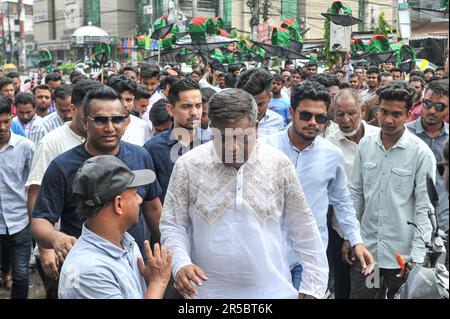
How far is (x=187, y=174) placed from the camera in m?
2.96

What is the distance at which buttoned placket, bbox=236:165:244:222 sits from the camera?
285cm

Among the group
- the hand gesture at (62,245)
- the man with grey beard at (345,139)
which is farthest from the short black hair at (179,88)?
the hand gesture at (62,245)

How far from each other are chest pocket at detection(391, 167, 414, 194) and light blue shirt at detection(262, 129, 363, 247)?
0.44 metres

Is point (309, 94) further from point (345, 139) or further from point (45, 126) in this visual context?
point (45, 126)

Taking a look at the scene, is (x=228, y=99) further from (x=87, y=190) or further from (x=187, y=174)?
(x=87, y=190)

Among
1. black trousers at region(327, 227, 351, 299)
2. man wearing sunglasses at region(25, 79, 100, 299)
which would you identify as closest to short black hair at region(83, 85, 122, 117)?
man wearing sunglasses at region(25, 79, 100, 299)

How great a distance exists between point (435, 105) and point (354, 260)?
1.36 metres

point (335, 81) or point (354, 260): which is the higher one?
point (335, 81)

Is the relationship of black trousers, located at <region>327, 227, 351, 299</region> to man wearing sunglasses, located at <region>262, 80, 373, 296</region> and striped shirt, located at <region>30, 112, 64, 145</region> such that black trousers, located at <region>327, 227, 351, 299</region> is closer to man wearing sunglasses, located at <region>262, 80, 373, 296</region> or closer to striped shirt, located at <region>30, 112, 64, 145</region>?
man wearing sunglasses, located at <region>262, 80, 373, 296</region>

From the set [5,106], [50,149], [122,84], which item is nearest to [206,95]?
[122,84]

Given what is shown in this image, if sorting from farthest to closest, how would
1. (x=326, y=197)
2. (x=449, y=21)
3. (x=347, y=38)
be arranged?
(x=347, y=38) → (x=326, y=197) → (x=449, y=21)

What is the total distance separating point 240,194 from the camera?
2863mm

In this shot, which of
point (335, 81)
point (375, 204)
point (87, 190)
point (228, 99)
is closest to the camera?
point (87, 190)

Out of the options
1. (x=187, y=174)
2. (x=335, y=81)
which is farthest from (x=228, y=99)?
(x=335, y=81)
